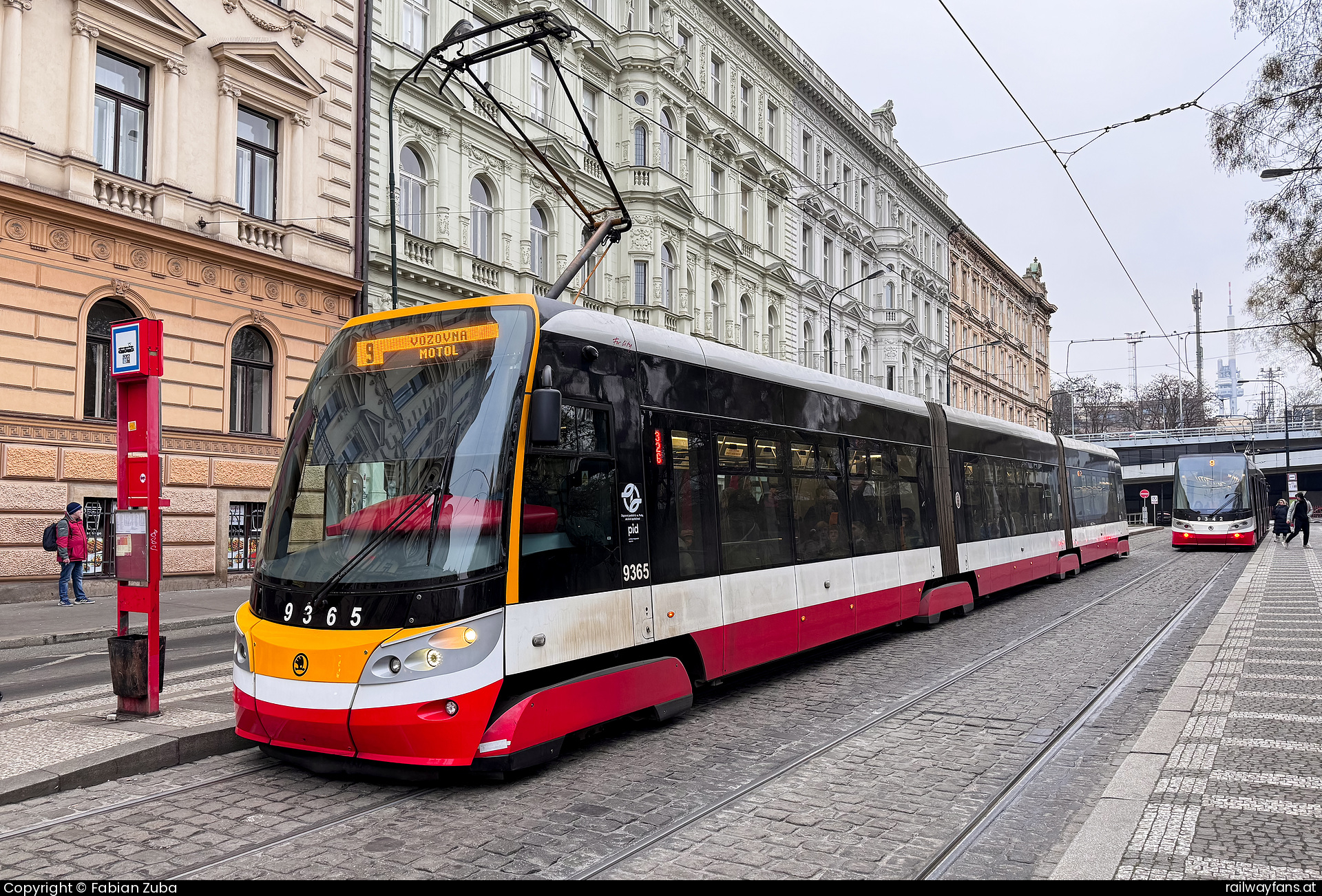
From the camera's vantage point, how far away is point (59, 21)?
1623 cm

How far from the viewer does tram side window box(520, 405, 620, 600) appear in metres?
6.16

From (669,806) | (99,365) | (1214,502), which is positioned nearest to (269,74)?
(99,365)

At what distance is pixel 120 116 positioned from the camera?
17.4 metres

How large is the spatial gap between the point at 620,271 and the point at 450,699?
985 inches

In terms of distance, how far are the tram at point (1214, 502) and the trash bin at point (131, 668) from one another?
3230 centimetres

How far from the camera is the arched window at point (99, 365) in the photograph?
16703 millimetres

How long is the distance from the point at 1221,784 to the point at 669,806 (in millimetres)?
3197

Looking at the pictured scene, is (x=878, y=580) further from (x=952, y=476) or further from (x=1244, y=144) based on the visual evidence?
(x=1244, y=144)

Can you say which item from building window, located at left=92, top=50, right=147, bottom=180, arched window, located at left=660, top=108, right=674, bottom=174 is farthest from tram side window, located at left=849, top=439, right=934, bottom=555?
arched window, located at left=660, top=108, right=674, bottom=174

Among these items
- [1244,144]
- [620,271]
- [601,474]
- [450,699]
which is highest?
[620,271]

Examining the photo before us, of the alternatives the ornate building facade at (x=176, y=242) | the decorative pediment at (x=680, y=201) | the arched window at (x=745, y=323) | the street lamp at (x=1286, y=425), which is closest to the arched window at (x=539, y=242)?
the decorative pediment at (x=680, y=201)

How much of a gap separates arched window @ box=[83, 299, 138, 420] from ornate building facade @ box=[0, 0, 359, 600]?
0.04 metres

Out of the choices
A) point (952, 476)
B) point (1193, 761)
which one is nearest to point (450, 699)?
point (1193, 761)

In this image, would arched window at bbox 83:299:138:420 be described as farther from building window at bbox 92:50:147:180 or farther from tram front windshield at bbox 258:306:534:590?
tram front windshield at bbox 258:306:534:590
